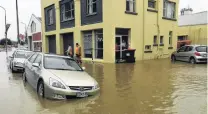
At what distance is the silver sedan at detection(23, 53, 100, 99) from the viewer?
22.8ft

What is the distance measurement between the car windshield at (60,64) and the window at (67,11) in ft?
52.0

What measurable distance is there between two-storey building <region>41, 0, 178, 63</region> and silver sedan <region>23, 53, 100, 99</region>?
10.3 meters

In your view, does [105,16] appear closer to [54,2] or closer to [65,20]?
[65,20]

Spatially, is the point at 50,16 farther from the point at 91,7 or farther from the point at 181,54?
the point at 181,54

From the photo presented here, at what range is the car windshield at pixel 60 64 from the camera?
8305mm

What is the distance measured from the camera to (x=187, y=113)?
235 inches

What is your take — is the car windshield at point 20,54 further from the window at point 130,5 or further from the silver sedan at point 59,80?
the window at point 130,5

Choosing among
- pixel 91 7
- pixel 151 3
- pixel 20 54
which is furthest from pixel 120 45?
pixel 20 54

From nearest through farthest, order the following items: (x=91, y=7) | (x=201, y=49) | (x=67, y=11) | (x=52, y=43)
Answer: (x=201, y=49), (x=91, y=7), (x=67, y=11), (x=52, y=43)

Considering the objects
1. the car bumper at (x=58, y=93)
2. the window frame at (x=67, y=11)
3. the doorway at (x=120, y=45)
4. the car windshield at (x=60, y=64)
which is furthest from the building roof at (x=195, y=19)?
the car bumper at (x=58, y=93)

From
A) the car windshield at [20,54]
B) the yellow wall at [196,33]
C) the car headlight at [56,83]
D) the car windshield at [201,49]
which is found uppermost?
the yellow wall at [196,33]

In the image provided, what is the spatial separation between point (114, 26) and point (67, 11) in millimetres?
8678

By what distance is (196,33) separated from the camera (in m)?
33.0

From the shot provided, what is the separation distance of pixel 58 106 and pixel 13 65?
8.38 m
